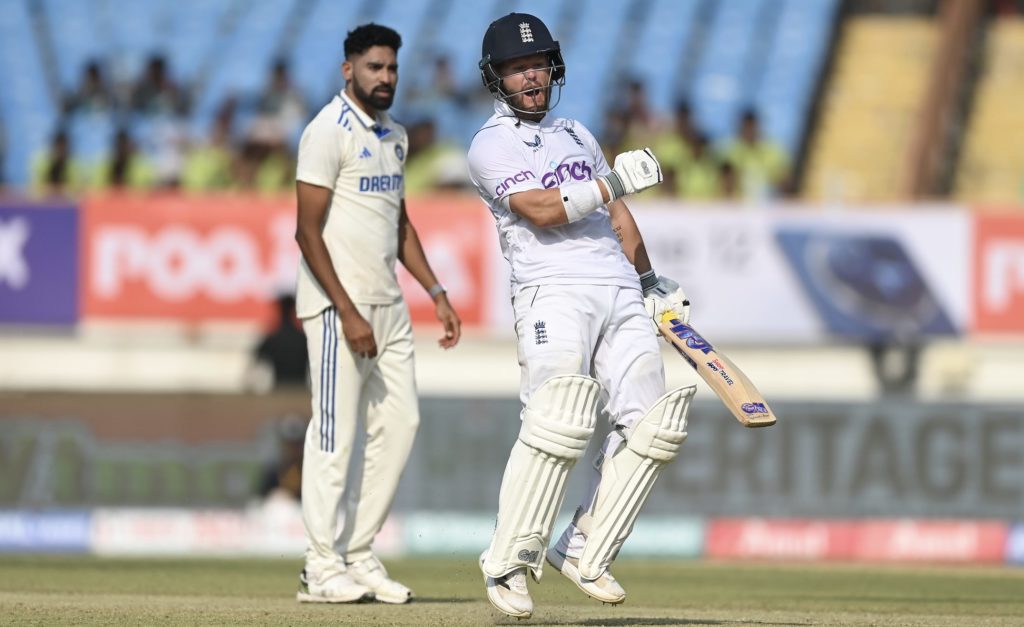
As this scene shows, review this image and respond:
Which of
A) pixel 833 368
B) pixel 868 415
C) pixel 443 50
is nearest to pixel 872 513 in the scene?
pixel 868 415

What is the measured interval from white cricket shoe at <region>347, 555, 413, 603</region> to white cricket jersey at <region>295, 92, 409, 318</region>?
3.08ft

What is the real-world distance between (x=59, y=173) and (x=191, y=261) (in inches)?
69.3

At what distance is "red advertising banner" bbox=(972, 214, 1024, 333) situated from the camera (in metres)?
13.2

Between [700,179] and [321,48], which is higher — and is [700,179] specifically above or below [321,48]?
below

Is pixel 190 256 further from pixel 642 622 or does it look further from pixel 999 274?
pixel 642 622

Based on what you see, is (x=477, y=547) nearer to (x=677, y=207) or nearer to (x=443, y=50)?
(x=677, y=207)

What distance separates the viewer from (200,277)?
13.8 meters

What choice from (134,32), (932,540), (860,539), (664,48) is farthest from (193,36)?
(932,540)

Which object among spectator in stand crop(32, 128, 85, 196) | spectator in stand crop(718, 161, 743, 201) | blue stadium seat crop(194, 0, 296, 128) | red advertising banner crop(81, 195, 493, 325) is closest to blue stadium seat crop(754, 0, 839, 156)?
spectator in stand crop(718, 161, 743, 201)

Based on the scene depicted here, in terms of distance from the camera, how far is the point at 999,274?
13289 millimetres

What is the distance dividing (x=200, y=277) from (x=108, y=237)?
2.44 ft

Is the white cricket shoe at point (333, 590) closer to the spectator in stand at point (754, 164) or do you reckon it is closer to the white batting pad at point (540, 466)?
the white batting pad at point (540, 466)

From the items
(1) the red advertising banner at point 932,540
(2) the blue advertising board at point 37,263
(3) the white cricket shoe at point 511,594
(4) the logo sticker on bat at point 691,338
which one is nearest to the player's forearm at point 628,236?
(4) the logo sticker on bat at point 691,338

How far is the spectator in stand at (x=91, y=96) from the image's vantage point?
52.1 ft
